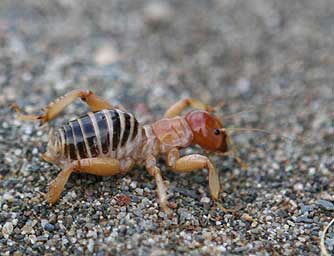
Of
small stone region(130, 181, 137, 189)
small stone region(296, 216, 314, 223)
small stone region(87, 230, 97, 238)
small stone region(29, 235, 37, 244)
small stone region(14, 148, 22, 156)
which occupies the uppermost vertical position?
small stone region(14, 148, 22, 156)

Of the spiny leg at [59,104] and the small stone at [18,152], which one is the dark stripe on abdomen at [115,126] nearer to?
the spiny leg at [59,104]

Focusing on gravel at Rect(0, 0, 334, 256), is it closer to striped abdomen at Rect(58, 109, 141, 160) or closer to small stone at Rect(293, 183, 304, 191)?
small stone at Rect(293, 183, 304, 191)

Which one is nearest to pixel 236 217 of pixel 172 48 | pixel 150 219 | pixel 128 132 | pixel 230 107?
pixel 150 219

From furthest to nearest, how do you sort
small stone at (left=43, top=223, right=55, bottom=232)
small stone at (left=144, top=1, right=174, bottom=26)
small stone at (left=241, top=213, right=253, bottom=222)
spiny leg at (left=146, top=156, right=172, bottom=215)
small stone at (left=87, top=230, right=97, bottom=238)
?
small stone at (left=144, top=1, right=174, bottom=26) → small stone at (left=241, top=213, right=253, bottom=222) → spiny leg at (left=146, top=156, right=172, bottom=215) → small stone at (left=43, top=223, right=55, bottom=232) → small stone at (left=87, top=230, right=97, bottom=238)

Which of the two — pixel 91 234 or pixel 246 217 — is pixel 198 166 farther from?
pixel 91 234

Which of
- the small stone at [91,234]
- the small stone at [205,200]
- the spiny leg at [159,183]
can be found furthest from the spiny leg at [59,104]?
the small stone at [205,200]

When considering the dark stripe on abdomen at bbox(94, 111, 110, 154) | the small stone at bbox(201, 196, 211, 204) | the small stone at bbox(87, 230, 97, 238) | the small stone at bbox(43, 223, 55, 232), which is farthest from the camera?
the small stone at bbox(201, 196, 211, 204)

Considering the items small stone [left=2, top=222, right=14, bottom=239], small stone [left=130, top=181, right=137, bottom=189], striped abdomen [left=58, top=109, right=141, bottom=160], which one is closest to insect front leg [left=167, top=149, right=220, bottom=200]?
small stone [left=130, top=181, right=137, bottom=189]
